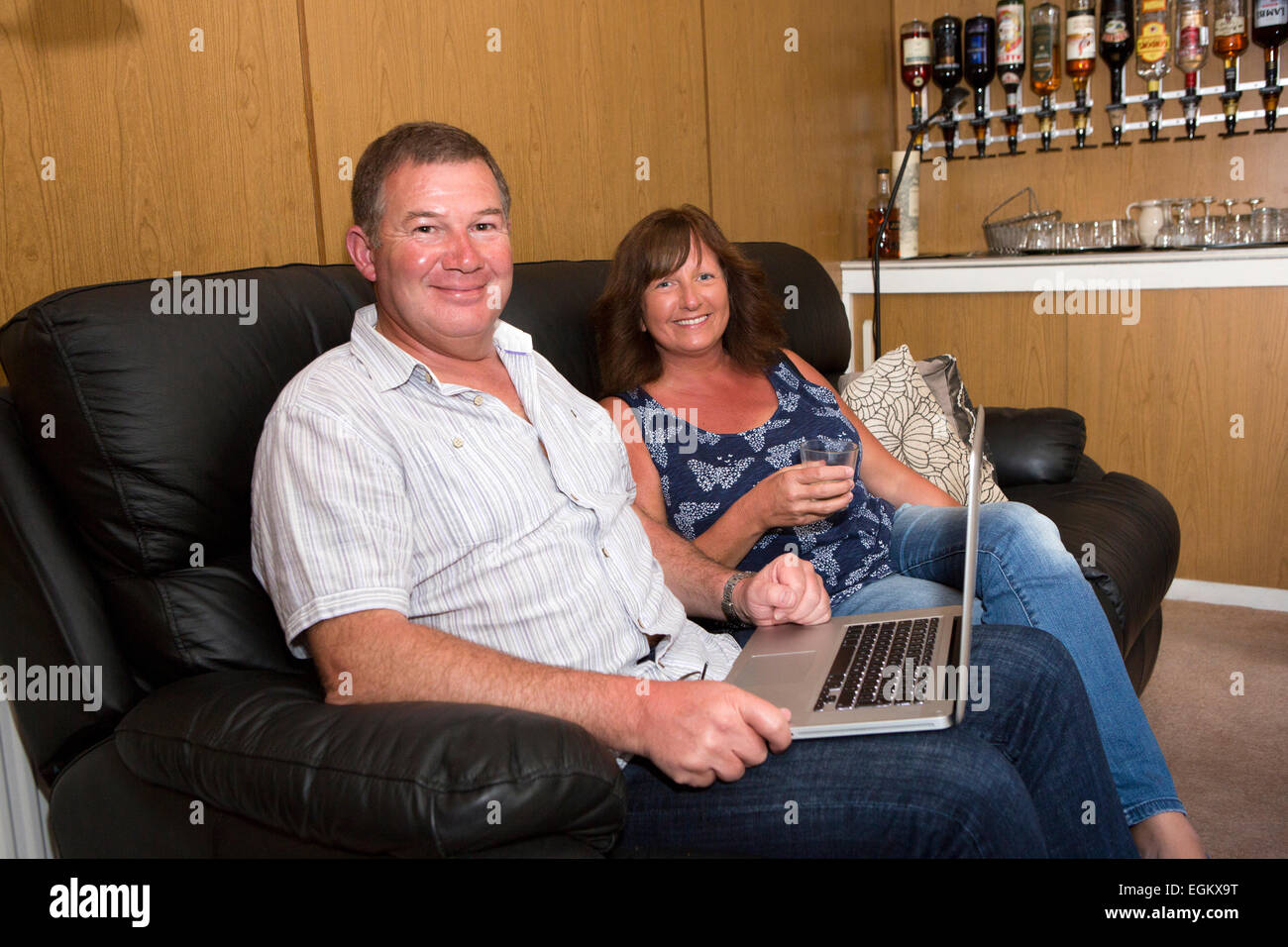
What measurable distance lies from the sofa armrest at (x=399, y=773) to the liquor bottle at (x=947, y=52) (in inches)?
132

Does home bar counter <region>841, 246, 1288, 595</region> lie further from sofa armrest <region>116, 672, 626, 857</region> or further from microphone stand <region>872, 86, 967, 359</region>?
sofa armrest <region>116, 672, 626, 857</region>

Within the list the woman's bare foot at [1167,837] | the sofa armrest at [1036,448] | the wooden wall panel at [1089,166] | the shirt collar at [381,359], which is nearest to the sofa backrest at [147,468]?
the shirt collar at [381,359]

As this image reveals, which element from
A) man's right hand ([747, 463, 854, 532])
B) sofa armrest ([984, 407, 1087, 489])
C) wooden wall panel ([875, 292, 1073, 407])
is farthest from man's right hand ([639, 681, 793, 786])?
wooden wall panel ([875, 292, 1073, 407])

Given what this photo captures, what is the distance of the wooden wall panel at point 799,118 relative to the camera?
3.10 metres

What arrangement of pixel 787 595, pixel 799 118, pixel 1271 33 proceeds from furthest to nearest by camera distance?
pixel 799 118 → pixel 1271 33 → pixel 787 595

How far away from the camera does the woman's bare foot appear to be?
1.52 m

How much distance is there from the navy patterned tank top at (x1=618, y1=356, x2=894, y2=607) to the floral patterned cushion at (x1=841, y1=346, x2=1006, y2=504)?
1.66ft

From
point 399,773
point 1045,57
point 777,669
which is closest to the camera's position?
point 399,773

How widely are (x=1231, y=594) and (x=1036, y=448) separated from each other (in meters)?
1.19

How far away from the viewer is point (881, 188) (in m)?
4.02

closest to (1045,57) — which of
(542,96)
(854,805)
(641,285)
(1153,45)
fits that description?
(1153,45)

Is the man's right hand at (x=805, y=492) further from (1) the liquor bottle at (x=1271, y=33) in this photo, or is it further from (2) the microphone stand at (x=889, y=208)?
(1) the liquor bottle at (x=1271, y=33)

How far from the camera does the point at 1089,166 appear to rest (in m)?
3.79

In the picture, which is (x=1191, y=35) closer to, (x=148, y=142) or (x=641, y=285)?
(x=641, y=285)
